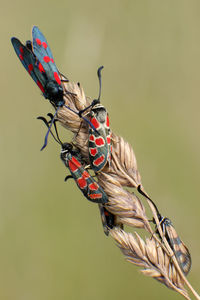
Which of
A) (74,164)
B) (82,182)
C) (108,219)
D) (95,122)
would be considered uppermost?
(95,122)

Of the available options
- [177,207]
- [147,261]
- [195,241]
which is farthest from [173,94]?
[147,261]

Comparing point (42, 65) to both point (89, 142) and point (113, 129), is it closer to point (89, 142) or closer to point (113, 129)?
point (89, 142)

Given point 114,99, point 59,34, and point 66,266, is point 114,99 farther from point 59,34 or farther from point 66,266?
point 66,266

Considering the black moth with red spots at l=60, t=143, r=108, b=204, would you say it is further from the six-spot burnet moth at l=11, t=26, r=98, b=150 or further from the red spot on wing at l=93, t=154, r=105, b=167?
the six-spot burnet moth at l=11, t=26, r=98, b=150

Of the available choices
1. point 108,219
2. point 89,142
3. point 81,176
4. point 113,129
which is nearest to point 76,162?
point 81,176

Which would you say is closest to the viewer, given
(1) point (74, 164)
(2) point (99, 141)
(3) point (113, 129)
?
(2) point (99, 141)

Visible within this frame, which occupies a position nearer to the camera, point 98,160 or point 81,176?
point 98,160

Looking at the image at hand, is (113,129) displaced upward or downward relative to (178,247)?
upward
